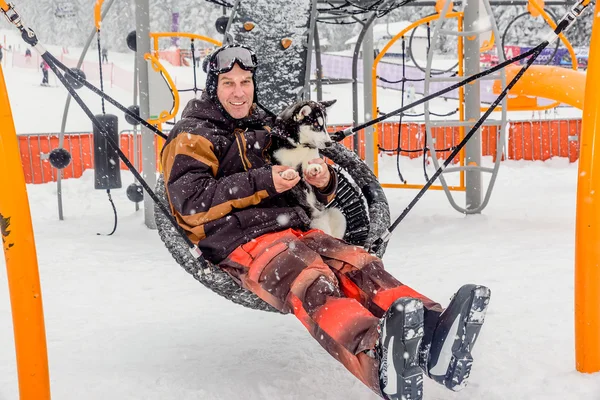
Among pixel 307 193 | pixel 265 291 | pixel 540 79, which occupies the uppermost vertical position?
pixel 540 79

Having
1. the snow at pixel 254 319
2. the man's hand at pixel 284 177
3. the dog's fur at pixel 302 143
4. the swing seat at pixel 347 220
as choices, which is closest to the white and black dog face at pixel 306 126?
the dog's fur at pixel 302 143

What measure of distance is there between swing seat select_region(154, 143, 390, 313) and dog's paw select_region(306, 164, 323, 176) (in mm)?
380

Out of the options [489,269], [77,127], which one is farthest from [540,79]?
[77,127]

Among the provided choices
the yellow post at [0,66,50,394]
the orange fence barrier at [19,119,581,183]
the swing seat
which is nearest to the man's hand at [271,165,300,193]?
the swing seat

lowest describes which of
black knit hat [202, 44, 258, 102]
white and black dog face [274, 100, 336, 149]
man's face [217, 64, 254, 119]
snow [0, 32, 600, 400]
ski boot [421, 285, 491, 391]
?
snow [0, 32, 600, 400]

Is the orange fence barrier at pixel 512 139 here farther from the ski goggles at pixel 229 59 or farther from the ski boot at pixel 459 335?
the ski boot at pixel 459 335

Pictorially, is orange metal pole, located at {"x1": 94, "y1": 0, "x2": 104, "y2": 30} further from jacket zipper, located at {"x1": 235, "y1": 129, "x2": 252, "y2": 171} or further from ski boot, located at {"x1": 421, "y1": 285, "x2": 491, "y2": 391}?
ski boot, located at {"x1": 421, "y1": 285, "x2": 491, "y2": 391}

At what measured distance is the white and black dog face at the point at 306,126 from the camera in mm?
2479

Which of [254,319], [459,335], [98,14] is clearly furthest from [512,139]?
[459,335]

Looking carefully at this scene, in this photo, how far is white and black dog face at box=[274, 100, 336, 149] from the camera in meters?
2.48

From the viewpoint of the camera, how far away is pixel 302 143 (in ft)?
8.18

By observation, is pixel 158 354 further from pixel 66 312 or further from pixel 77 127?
pixel 77 127

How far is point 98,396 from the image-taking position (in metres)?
2.20

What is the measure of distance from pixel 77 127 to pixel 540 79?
16.9 meters
